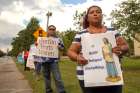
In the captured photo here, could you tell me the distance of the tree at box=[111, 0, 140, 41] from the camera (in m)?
31.7

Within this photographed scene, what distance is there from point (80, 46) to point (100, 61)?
0.40 m

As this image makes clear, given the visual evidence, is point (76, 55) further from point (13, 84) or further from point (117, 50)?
point (13, 84)

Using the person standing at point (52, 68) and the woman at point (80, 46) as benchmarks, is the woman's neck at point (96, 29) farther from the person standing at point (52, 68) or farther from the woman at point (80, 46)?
the person standing at point (52, 68)

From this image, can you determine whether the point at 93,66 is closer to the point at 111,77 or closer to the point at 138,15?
the point at 111,77

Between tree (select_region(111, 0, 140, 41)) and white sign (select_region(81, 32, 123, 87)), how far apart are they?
2515 centimetres

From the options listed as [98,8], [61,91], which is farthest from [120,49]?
[61,91]

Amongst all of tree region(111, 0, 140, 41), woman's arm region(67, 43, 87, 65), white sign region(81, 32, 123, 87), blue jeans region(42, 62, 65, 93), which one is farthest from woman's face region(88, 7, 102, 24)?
tree region(111, 0, 140, 41)

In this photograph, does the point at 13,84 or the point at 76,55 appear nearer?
the point at 76,55

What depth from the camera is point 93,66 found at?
6.29 meters

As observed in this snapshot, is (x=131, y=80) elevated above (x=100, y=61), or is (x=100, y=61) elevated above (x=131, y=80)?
(x=100, y=61)

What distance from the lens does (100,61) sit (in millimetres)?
6312

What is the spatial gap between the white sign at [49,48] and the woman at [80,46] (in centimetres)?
669

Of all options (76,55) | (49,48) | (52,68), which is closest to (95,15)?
(76,55)

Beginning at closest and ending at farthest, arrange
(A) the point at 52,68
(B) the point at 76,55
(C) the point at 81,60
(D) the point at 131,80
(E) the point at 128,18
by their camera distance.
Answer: (C) the point at 81,60 → (B) the point at 76,55 → (A) the point at 52,68 → (D) the point at 131,80 → (E) the point at 128,18
